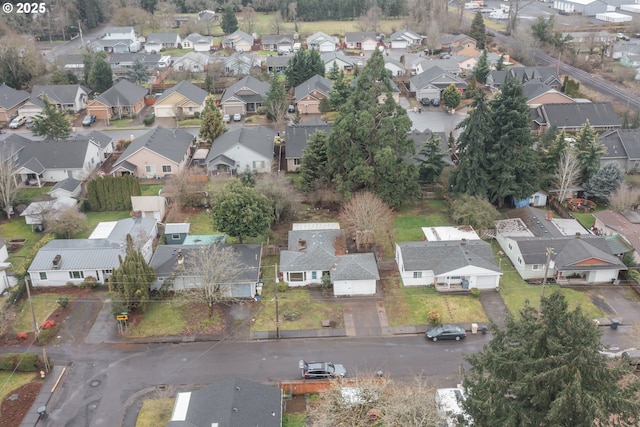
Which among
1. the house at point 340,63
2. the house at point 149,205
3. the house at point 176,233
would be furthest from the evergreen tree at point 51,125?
the house at point 340,63

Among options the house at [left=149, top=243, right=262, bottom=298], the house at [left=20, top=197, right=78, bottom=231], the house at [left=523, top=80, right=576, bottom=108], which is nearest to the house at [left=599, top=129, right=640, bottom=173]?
the house at [left=523, top=80, right=576, bottom=108]

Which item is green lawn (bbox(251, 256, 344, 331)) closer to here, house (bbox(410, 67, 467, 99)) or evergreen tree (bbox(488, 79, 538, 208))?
evergreen tree (bbox(488, 79, 538, 208))

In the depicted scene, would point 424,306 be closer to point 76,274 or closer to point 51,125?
point 76,274

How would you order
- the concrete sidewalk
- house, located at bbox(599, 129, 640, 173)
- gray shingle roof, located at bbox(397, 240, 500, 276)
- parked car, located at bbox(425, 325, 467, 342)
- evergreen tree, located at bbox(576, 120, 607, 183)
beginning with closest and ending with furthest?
the concrete sidewalk < parked car, located at bbox(425, 325, 467, 342) < gray shingle roof, located at bbox(397, 240, 500, 276) < evergreen tree, located at bbox(576, 120, 607, 183) < house, located at bbox(599, 129, 640, 173)

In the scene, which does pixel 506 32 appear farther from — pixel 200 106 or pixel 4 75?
pixel 4 75

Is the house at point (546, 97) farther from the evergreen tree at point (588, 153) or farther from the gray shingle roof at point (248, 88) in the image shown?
the gray shingle roof at point (248, 88)

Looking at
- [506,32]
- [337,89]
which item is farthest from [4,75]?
[506,32]
